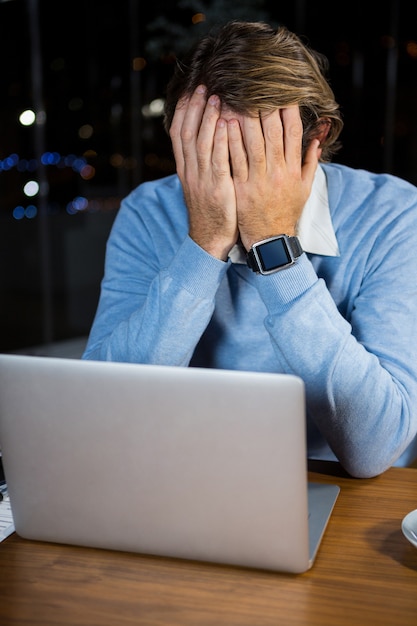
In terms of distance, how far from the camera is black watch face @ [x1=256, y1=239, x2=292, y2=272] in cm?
114

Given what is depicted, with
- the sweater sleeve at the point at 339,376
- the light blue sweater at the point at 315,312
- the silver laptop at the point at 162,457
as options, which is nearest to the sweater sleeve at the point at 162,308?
the light blue sweater at the point at 315,312

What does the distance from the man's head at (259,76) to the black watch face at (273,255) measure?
0.75 ft

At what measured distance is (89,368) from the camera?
771mm

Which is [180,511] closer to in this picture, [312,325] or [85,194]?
[312,325]

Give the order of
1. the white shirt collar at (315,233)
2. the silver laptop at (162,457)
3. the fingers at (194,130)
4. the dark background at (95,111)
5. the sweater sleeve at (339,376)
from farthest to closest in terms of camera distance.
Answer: the dark background at (95,111) → the white shirt collar at (315,233) → the fingers at (194,130) → the sweater sleeve at (339,376) → the silver laptop at (162,457)

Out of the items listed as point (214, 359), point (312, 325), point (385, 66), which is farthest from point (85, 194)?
point (312, 325)

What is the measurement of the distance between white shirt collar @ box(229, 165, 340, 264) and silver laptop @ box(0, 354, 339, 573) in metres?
0.60

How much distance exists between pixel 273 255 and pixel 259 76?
329 mm

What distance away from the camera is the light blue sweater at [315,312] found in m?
1.08

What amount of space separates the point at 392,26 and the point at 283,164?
5346 mm

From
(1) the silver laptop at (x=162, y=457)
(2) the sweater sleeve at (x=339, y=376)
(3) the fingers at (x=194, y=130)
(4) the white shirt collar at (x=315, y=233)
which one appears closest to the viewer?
(1) the silver laptop at (x=162, y=457)

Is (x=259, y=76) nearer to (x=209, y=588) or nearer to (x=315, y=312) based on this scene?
(x=315, y=312)

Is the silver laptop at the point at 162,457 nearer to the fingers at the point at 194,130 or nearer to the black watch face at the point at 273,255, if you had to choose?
the black watch face at the point at 273,255

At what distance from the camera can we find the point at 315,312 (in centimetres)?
109
